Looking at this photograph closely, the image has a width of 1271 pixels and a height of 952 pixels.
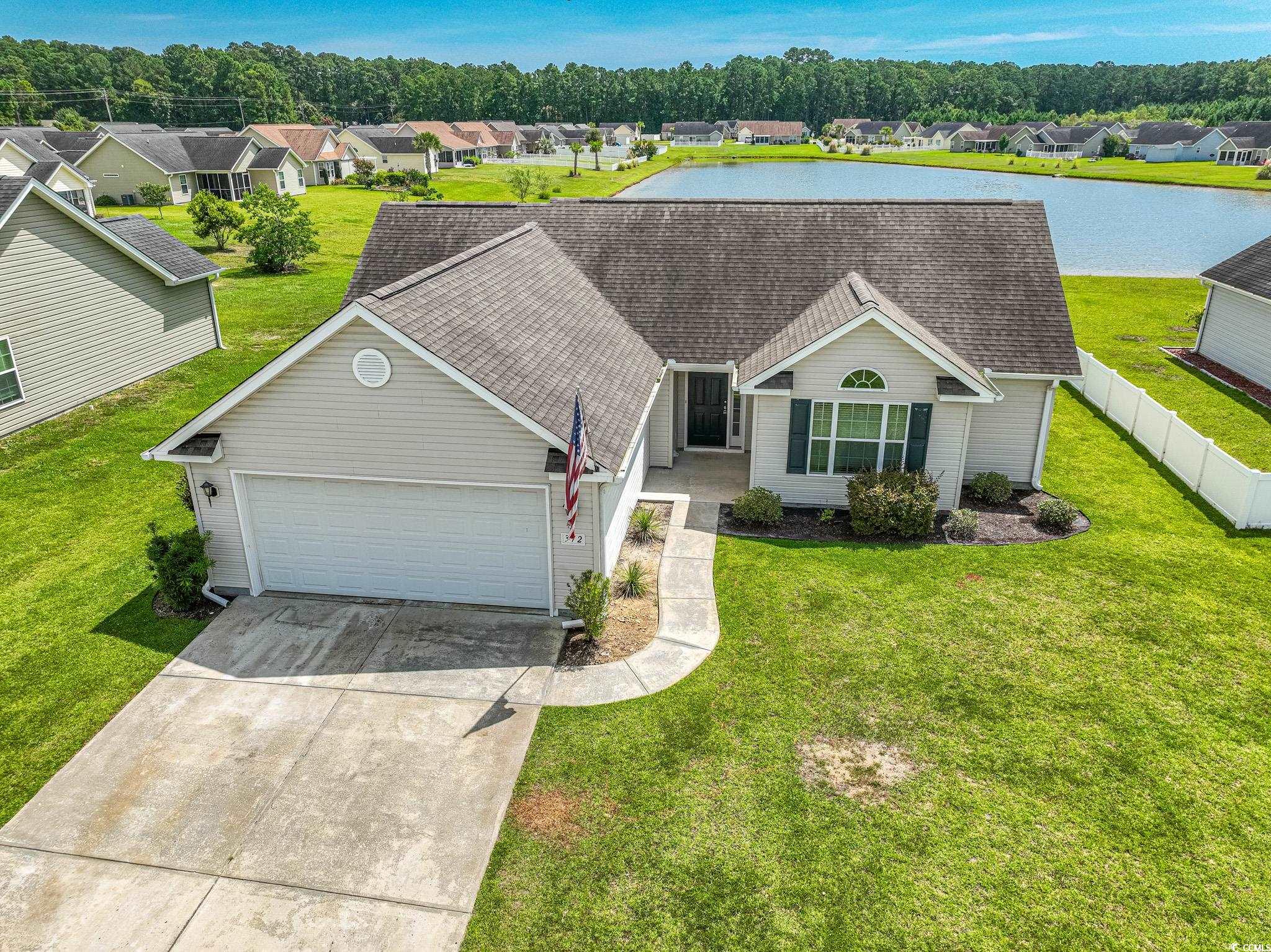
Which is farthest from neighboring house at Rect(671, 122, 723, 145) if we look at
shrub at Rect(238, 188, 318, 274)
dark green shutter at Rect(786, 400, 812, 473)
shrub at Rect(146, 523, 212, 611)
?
shrub at Rect(146, 523, 212, 611)

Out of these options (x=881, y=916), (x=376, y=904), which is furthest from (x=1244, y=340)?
(x=376, y=904)

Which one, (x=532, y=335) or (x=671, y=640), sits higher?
(x=532, y=335)

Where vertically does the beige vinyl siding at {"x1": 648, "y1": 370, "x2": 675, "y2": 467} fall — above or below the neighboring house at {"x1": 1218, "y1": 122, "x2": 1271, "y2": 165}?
below

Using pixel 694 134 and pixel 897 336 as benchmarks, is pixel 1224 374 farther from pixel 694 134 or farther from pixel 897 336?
pixel 694 134

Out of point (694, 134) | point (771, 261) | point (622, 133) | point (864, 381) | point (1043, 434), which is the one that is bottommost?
point (1043, 434)

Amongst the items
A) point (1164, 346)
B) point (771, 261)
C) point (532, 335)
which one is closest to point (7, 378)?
point (532, 335)

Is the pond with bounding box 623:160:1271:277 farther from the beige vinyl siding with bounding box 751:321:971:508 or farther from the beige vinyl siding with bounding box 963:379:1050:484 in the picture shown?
the beige vinyl siding with bounding box 751:321:971:508

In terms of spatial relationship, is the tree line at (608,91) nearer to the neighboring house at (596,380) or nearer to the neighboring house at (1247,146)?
the neighboring house at (1247,146)
